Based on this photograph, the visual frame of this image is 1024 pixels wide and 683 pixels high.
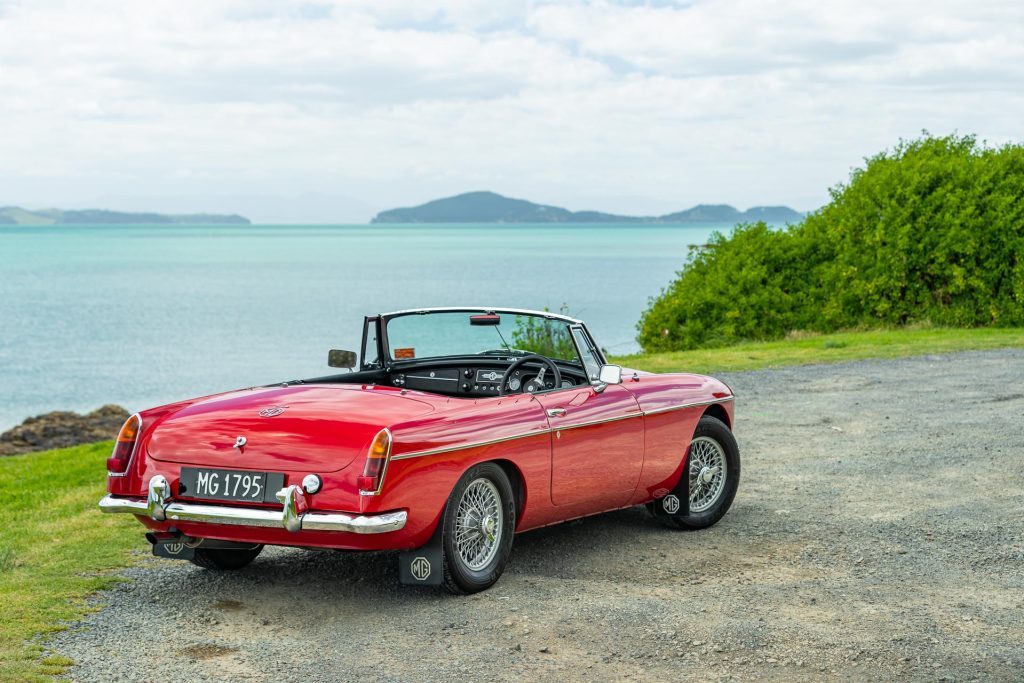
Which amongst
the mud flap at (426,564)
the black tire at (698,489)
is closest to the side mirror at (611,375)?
the black tire at (698,489)

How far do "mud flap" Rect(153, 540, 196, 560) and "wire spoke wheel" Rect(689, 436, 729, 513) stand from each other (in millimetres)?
3291

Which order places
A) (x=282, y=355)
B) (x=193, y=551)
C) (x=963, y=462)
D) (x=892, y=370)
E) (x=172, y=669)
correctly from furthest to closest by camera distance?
(x=282, y=355), (x=892, y=370), (x=963, y=462), (x=193, y=551), (x=172, y=669)

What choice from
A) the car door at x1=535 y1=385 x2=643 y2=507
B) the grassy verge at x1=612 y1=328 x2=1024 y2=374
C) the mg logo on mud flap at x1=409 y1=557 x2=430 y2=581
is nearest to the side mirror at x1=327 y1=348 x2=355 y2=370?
the car door at x1=535 y1=385 x2=643 y2=507

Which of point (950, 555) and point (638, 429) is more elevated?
point (638, 429)

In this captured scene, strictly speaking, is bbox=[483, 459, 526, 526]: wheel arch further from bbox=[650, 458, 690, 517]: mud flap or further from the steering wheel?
bbox=[650, 458, 690, 517]: mud flap

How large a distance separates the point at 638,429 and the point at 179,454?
2.79 m

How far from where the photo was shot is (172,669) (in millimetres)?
5320

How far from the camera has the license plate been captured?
5910 mm

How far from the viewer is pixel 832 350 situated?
21.6 m

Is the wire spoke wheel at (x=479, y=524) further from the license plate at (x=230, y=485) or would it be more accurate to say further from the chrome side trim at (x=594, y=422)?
the license plate at (x=230, y=485)

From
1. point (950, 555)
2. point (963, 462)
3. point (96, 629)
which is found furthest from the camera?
point (963, 462)

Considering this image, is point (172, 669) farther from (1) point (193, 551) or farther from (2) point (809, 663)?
(2) point (809, 663)

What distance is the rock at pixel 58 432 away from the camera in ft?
70.4

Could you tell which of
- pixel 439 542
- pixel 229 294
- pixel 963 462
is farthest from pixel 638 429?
pixel 229 294
